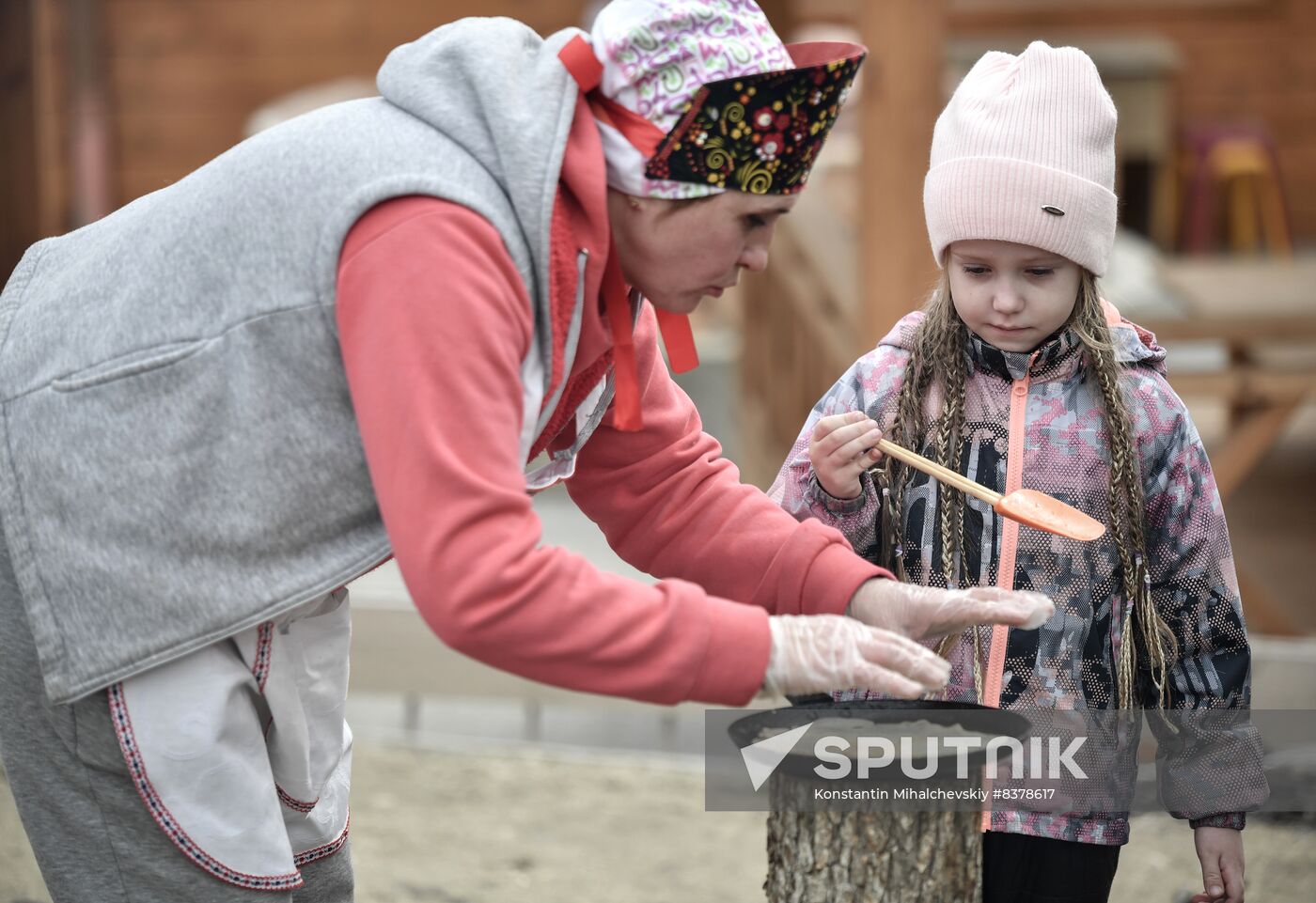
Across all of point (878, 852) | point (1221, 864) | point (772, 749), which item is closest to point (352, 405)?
point (772, 749)

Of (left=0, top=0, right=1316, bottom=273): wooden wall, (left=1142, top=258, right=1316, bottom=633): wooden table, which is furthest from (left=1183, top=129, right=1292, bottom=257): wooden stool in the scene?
(left=1142, top=258, right=1316, bottom=633): wooden table

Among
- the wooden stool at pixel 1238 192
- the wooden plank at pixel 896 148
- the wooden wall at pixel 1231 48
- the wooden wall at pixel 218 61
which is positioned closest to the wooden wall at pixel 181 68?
the wooden wall at pixel 218 61

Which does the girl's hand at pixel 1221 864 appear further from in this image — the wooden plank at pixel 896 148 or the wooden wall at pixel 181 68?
the wooden wall at pixel 181 68

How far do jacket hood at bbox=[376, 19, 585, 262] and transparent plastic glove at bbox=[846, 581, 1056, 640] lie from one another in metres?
0.57

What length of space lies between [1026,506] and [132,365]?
3.42ft

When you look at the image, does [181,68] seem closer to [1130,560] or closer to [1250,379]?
[1250,379]

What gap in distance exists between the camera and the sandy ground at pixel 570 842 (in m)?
3.63

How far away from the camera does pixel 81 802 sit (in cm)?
150

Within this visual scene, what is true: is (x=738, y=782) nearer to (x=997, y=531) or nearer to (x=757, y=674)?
(x=997, y=531)

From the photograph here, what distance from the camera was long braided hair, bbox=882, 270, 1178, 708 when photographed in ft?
6.13

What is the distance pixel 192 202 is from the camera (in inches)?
56.5

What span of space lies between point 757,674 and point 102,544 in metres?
0.63

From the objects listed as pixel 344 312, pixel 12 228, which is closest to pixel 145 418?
pixel 344 312

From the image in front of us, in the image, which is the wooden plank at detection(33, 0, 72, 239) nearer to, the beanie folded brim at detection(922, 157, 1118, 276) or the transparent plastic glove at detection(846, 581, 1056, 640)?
the beanie folded brim at detection(922, 157, 1118, 276)
